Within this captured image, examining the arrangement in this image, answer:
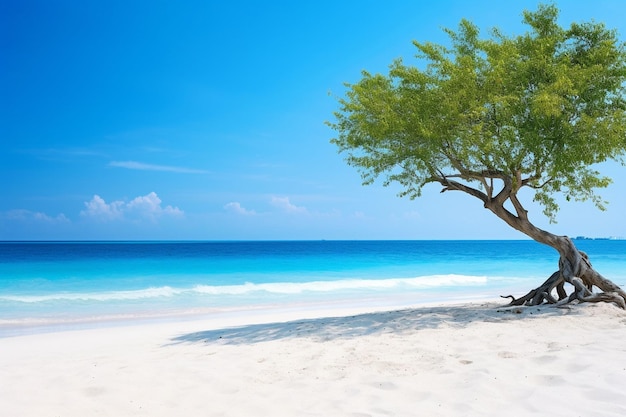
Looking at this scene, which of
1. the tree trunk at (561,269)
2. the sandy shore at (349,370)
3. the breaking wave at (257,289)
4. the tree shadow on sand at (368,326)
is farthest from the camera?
the breaking wave at (257,289)

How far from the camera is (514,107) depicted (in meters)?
10.9

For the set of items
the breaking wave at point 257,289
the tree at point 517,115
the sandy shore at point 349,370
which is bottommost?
the breaking wave at point 257,289

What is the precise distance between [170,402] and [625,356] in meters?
5.91

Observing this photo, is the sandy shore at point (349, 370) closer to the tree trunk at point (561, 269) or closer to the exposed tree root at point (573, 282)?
the exposed tree root at point (573, 282)

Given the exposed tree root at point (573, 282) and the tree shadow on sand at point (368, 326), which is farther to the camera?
the exposed tree root at point (573, 282)

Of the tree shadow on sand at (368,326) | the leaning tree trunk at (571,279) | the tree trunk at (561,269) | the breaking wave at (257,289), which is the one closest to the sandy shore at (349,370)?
the tree shadow on sand at (368,326)

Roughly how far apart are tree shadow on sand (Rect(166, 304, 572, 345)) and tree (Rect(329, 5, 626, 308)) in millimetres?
1544

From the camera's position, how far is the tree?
34.9 ft

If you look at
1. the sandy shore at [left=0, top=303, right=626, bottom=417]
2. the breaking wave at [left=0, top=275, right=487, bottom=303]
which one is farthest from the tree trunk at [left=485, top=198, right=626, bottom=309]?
the breaking wave at [left=0, top=275, right=487, bottom=303]

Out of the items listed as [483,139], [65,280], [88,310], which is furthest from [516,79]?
[65,280]

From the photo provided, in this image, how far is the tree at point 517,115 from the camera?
10.6m

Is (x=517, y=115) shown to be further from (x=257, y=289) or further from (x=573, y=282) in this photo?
(x=257, y=289)

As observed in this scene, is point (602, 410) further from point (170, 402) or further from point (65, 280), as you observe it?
point (65, 280)

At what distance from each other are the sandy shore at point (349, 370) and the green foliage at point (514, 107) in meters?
3.46
